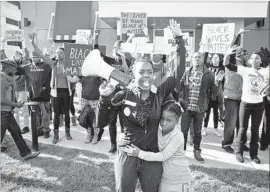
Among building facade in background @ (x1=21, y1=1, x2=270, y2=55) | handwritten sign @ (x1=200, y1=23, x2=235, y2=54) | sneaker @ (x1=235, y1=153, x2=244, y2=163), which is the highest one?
building facade in background @ (x1=21, y1=1, x2=270, y2=55)

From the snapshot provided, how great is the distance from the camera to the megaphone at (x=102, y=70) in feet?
8.05

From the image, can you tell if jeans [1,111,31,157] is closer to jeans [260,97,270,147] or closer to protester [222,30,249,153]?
protester [222,30,249,153]

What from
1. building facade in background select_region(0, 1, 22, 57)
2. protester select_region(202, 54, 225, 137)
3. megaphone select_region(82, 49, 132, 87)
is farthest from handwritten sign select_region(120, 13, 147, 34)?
megaphone select_region(82, 49, 132, 87)

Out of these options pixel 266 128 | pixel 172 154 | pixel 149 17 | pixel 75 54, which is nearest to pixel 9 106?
pixel 75 54

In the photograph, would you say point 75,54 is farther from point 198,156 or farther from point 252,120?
point 252,120

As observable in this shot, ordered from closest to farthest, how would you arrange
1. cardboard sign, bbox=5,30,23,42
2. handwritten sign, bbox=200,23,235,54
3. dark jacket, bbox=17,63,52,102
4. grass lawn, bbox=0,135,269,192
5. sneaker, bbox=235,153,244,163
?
grass lawn, bbox=0,135,269,192 → sneaker, bbox=235,153,244,163 → handwritten sign, bbox=200,23,235,54 → dark jacket, bbox=17,63,52,102 → cardboard sign, bbox=5,30,23,42

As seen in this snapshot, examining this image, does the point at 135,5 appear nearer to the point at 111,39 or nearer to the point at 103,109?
the point at 111,39

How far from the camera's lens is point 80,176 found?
4441 millimetres

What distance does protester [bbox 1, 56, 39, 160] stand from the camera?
4.64 metres

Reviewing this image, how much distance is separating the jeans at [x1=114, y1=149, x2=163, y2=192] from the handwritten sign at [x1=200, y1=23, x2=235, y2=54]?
3.96 m

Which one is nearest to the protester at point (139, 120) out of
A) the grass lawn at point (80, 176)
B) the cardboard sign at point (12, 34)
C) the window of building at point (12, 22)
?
the grass lawn at point (80, 176)

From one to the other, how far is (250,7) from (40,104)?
9.93 m

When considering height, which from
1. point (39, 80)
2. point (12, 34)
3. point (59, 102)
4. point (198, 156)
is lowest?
point (198, 156)

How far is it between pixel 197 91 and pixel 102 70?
2.99 meters
